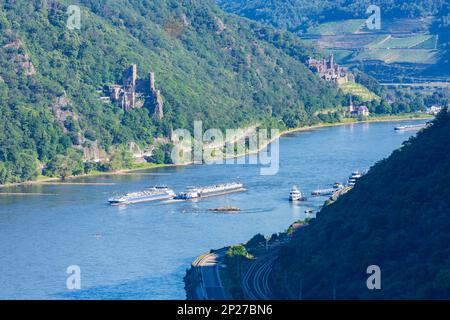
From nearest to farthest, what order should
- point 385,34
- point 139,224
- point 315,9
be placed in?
1. point 139,224
2. point 385,34
3. point 315,9

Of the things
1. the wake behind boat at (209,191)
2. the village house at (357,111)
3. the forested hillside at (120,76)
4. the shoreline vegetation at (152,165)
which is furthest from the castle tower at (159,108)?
the wake behind boat at (209,191)

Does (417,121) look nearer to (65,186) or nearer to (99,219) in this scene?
(65,186)

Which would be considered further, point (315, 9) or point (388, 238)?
point (315, 9)

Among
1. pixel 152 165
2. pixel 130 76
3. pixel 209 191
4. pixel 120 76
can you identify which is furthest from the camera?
pixel 120 76

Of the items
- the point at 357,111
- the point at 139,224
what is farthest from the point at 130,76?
the point at 139,224

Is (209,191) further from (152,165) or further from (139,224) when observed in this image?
(152,165)

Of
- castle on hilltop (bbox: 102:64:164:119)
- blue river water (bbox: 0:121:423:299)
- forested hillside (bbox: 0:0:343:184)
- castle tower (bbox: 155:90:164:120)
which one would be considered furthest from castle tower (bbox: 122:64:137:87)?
blue river water (bbox: 0:121:423:299)

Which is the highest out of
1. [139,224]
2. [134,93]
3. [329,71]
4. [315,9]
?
[315,9]
